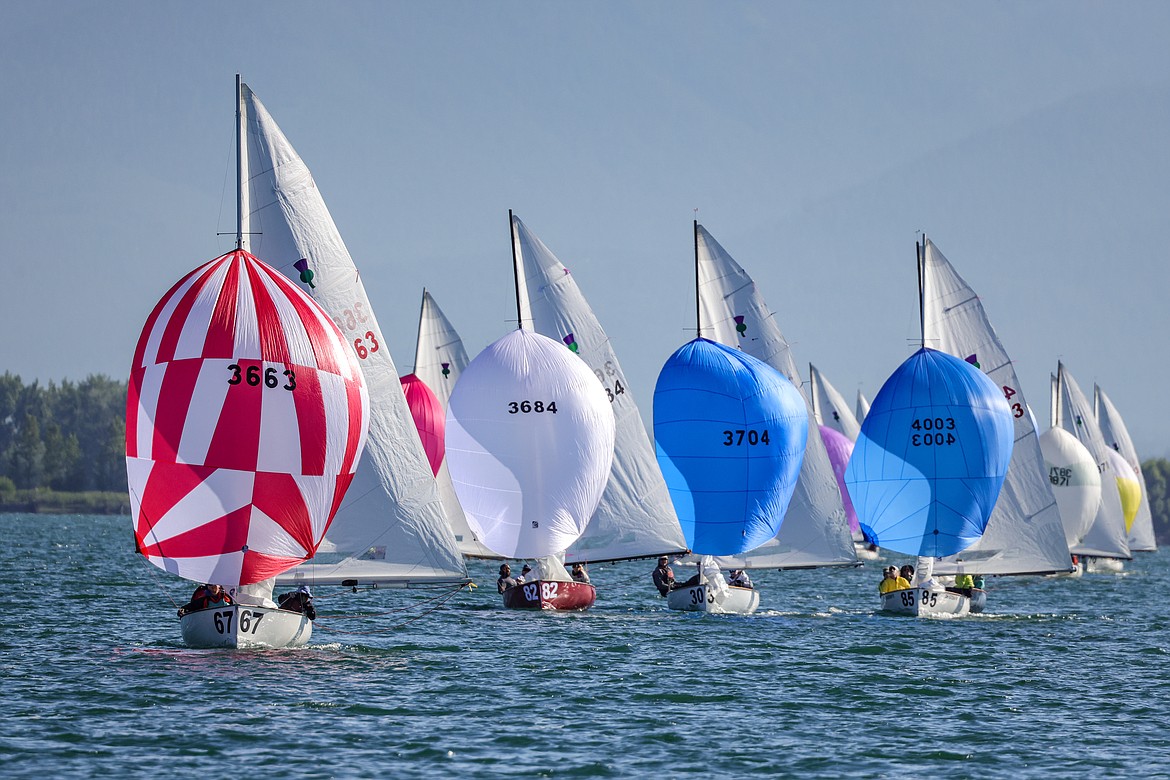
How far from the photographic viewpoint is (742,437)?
42.6m

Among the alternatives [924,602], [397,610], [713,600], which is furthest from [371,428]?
[924,602]

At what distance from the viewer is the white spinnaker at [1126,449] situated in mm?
87562

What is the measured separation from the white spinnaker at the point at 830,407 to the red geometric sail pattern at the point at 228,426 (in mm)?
59955

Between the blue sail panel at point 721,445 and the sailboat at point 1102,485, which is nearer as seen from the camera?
the blue sail panel at point 721,445

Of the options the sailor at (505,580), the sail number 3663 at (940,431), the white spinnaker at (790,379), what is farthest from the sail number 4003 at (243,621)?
the sail number 3663 at (940,431)

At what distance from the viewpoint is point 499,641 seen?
34531 millimetres

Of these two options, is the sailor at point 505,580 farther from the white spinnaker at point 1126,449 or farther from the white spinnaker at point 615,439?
the white spinnaker at point 1126,449

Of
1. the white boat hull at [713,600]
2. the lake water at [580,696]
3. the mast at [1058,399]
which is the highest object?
the mast at [1058,399]

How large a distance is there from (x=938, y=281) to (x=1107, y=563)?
43.2 metres

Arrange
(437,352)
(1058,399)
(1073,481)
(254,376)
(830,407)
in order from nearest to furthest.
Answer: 1. (254,376)
2. (437,352)
3. (1073,481)
4. (1058,399)
5. (830,407)

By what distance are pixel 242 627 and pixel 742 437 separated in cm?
1862

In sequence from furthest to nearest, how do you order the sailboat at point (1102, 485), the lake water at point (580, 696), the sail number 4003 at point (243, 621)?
the sailboat at point (1102, 485) < the sail number 4003 at point (243, 621) < the lake water at point (580, 696)

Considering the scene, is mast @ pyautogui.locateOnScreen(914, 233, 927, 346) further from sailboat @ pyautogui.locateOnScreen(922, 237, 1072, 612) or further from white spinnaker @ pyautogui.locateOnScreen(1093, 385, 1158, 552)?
white spinnaker @ pyautogui.locateOnScreen(1093, 385, 1158, 552)

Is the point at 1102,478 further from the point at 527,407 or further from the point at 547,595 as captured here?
the point at 527,407
